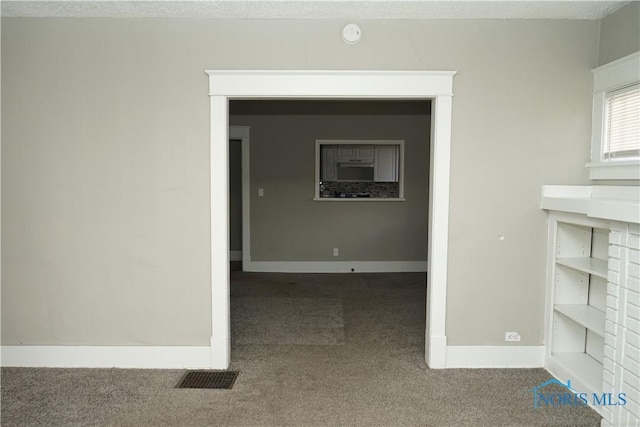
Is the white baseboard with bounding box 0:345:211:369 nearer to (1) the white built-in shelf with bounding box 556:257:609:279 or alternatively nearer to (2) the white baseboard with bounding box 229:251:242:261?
(1) the white built-in shelf with bounding box 556:257:609:279

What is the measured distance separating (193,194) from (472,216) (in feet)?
6.34

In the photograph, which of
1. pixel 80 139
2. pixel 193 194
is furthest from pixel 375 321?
pixel 80 139

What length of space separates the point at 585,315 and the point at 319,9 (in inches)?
101

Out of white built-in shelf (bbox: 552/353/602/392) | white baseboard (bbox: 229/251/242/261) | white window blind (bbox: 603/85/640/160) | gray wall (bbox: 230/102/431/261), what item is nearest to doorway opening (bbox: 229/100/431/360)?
gray wall (bbox: 230/102/431/261)

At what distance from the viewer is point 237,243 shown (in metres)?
7.09

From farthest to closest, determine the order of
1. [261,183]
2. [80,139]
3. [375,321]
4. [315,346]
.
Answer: [261,183] < [375,321] < [315,346] < [80,139]

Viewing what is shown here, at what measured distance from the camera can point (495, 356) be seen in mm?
2947

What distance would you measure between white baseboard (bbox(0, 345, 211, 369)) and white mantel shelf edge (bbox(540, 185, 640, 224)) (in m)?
2.55

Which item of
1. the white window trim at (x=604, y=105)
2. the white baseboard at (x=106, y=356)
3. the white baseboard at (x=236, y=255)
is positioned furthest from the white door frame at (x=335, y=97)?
the white baseboard at (x=236, y=255)

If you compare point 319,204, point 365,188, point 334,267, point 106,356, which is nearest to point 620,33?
point 365,188

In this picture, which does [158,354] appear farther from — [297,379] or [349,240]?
[349,240]

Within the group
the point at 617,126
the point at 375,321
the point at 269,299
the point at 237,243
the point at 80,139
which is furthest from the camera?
the point at 237,243

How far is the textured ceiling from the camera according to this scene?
257 cm

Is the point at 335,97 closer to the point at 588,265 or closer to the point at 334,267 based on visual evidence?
the point at 588,265
